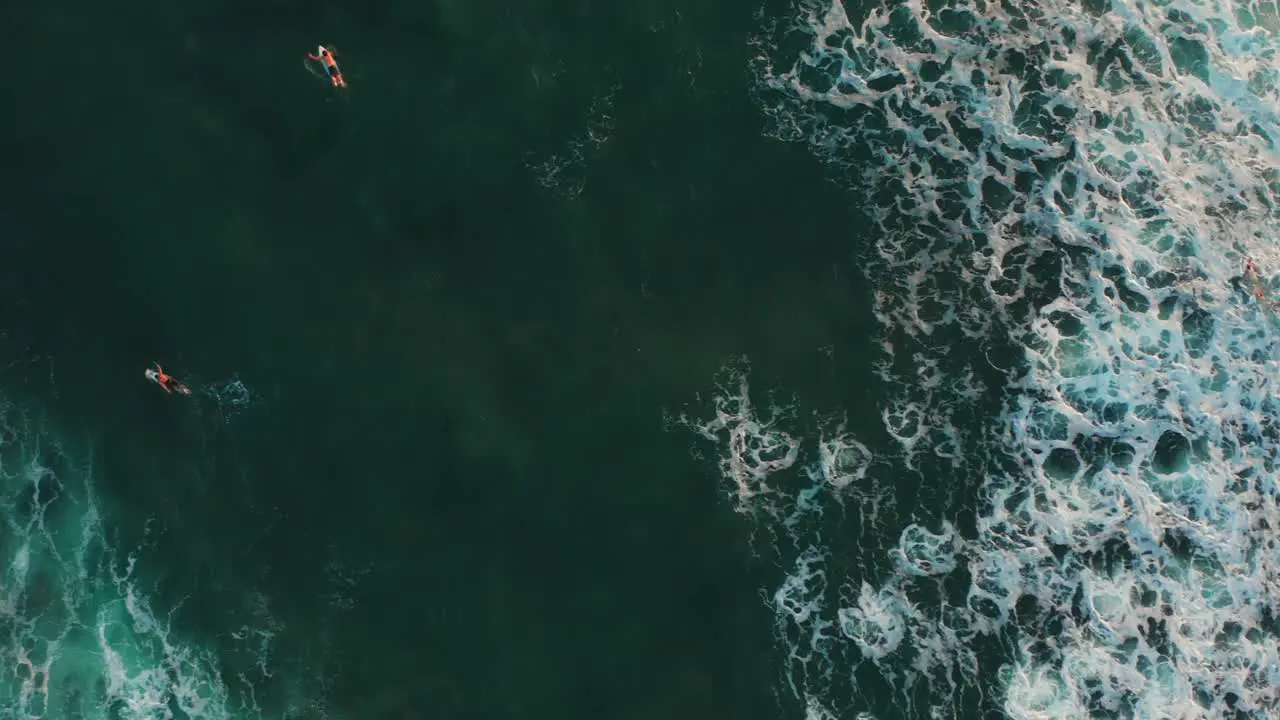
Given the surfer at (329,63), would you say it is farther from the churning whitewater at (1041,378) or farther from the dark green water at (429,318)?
the churning whitewater at (1041,378)

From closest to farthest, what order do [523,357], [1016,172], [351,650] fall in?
[351,650], [523,357], [1016,172]

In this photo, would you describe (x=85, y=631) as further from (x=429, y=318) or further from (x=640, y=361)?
(x=640, y=361)

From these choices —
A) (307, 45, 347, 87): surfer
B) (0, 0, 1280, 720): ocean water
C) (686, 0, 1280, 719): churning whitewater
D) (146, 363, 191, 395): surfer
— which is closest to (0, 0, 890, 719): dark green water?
(0, 0, 1280, 720): ocean water

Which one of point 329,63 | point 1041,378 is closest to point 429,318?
point 329,63

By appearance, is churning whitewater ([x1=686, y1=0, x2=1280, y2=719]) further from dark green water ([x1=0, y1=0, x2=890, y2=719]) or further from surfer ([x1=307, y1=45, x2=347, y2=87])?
surfer ([x1=307, y1=45, x2=347, y2=87])

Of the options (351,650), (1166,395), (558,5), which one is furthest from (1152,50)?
(351,650)

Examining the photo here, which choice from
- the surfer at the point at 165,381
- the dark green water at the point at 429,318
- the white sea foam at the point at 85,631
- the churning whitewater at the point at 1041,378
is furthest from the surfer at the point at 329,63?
the white sea foam at the point at 85,631

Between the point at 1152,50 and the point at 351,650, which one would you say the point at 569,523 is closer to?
the point at 351,650
